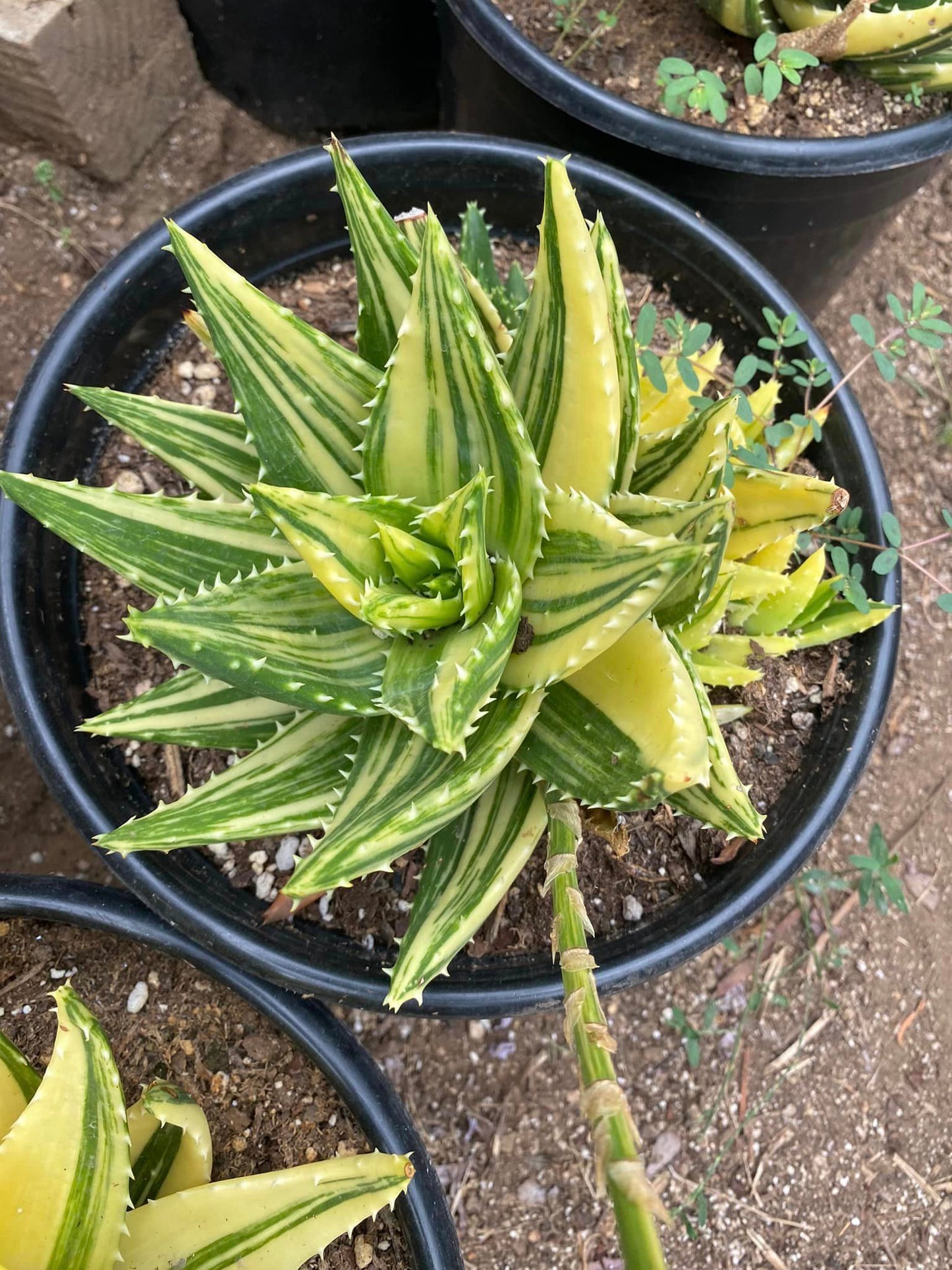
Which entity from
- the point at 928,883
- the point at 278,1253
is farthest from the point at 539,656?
the point at 928,883

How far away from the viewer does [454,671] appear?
71cm

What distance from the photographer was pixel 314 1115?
1132 millimetres

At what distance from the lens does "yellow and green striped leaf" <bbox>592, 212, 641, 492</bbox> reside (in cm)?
79

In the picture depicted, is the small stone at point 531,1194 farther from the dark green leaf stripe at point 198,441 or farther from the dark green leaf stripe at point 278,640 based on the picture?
the dark green leaf stripe at point 198,441

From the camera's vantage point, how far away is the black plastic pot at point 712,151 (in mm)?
1295

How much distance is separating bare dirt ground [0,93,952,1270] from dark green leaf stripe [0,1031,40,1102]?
689 millimetres

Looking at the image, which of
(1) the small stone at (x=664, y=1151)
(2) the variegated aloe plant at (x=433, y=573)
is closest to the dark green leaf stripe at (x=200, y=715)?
(2) the variegated aloe plant at (x=433, y=573)

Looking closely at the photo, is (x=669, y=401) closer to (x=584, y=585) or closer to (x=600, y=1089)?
(x=584, y=585)

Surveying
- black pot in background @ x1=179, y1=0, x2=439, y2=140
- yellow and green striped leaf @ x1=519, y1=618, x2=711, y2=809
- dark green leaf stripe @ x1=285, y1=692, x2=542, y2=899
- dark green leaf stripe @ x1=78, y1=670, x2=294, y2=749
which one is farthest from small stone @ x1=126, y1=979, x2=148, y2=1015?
black pot in background @ x1=179, y1=0, x2=439, y2=140

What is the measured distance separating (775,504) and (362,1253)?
3.16ft

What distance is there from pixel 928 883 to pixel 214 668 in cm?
155

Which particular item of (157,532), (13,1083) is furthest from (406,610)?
(13,1083)

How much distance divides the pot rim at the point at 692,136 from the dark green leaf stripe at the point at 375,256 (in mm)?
596

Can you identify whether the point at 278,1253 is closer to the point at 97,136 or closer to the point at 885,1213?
the point at 885,1213
